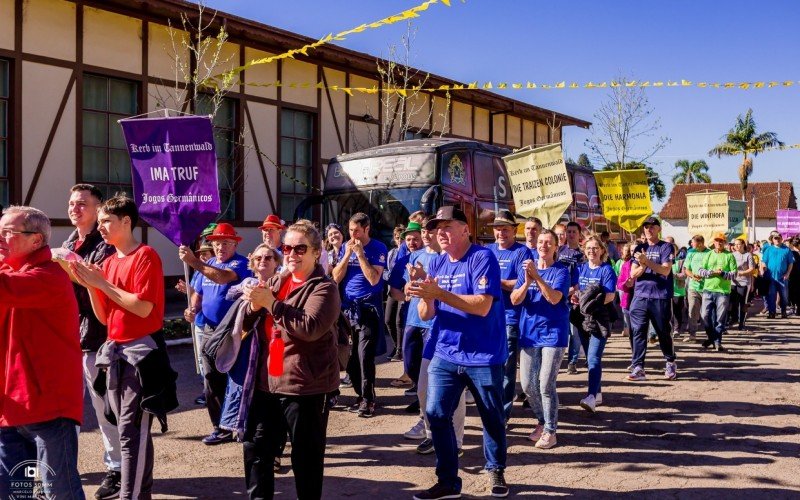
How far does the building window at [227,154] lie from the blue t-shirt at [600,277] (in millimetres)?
10319

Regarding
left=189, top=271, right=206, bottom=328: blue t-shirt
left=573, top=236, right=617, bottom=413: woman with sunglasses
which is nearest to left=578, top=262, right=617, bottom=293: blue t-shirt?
left=573, top=236, right=617, bottom=413: woman with sunglasses

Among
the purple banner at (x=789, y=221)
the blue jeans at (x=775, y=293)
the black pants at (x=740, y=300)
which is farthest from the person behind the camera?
the purple banner at (x=789, y=221)

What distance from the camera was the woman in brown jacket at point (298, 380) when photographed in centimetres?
418

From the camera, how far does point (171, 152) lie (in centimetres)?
599

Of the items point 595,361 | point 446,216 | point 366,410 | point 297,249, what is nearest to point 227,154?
point 366,410

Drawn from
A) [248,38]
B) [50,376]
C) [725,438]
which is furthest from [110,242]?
[248,38]

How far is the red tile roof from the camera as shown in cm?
6894

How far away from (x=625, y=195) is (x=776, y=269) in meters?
8.65

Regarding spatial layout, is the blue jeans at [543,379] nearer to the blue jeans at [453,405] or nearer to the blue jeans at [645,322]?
the blue jeans at [453,405]

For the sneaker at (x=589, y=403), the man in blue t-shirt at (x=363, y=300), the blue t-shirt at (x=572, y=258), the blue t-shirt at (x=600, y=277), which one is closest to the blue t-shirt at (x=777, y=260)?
the blue t-shirt at (x=572, y=258)

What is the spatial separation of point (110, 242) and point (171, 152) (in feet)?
4.68

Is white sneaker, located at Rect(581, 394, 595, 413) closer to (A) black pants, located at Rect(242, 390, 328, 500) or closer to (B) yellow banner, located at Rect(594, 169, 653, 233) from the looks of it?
(A) black pants, located at Rect(242, 390, 328, 500)

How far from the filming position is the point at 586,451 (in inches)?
253

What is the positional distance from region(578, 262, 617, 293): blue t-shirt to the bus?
4.16m
